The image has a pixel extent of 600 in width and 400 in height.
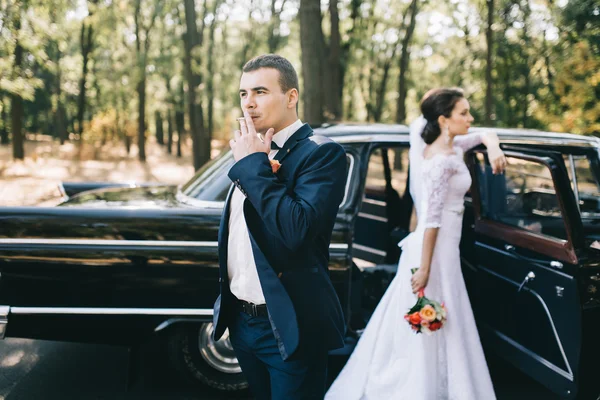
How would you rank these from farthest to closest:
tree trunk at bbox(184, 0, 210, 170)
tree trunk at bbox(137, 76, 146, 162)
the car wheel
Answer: tree trunk at bbox(137, 76, 146, 162)
tree trunk at bbox(184, 0, 210, 170)
the car wheel

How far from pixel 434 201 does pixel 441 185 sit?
10 cm

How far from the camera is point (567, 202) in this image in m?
3.19

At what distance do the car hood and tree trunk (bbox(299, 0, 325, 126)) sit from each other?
4574 mm

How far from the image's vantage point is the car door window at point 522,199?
428cm

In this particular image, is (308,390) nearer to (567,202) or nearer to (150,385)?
(567,202)

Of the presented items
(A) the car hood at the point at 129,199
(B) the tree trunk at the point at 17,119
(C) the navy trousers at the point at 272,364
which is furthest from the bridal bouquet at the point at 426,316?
(B) the tree trunk at the point at 17,119

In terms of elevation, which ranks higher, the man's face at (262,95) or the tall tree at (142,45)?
the tall tree at (142,45)

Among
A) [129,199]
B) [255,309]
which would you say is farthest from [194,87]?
[255,309]

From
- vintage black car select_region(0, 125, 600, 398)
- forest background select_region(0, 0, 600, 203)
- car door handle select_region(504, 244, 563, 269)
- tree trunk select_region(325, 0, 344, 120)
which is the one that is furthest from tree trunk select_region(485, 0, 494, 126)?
car door handle select_region(504, 244, 563, 269)

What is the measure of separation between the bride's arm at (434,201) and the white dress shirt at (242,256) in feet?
5.02

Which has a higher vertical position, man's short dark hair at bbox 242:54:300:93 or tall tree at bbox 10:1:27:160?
tall tree at bbox 10:1:27:160

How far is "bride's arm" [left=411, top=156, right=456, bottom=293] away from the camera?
3420mm

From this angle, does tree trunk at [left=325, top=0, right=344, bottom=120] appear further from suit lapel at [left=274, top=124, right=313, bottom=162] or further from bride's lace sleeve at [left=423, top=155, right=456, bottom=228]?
suit lapel at [left=274, top=124, right=313, bottom=162]

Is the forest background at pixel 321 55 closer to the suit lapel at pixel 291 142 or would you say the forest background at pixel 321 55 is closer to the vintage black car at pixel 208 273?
the vintage black car at pixel 208 273
